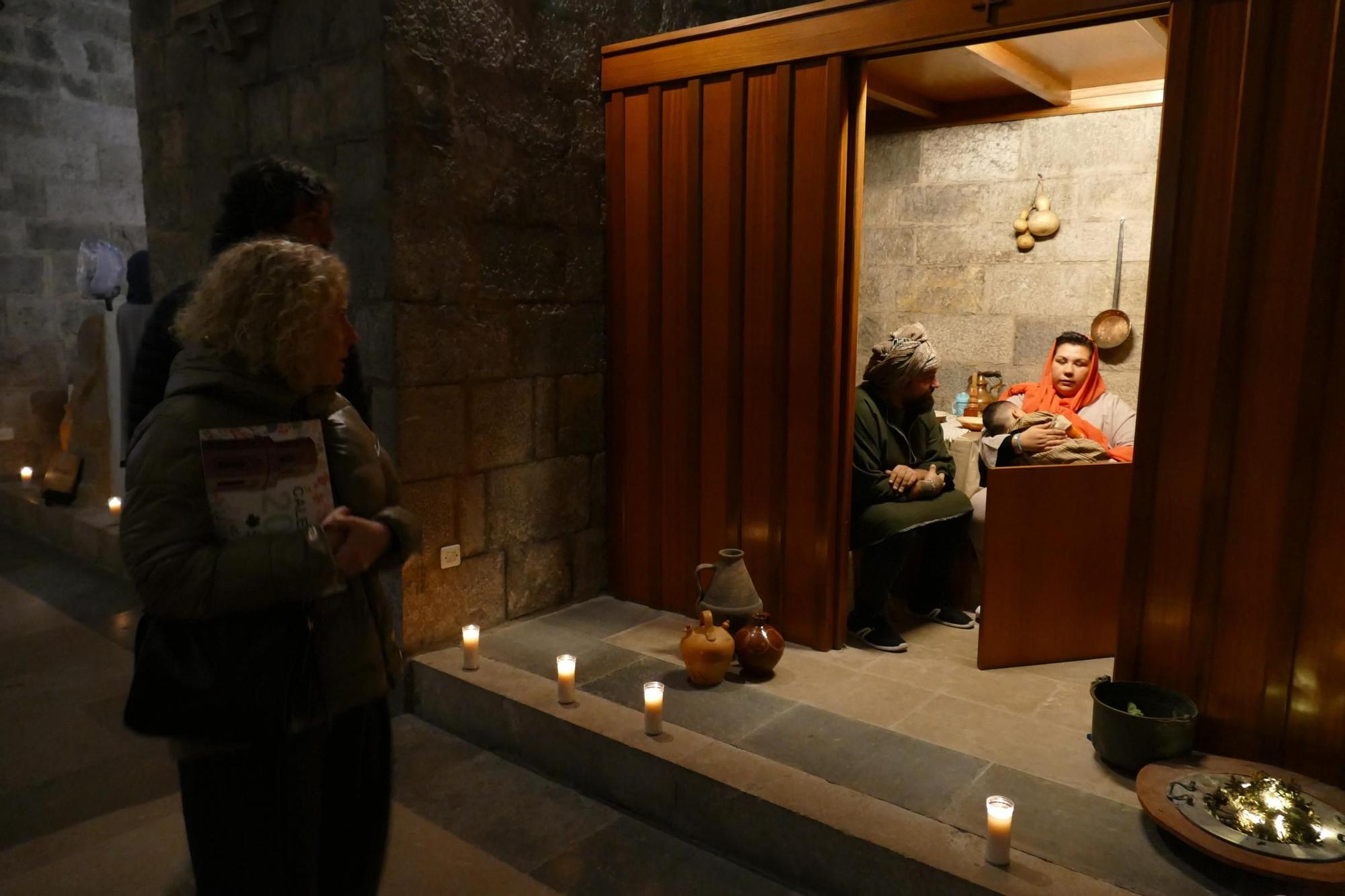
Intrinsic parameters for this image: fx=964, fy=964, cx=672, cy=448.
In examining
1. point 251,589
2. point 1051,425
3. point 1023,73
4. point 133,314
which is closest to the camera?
point 251,589

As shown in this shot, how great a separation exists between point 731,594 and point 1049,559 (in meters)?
1.10

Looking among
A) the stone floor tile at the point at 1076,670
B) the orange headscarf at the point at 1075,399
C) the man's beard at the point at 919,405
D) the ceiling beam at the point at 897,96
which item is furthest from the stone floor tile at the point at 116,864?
the ceiling beam at the point at 897,96

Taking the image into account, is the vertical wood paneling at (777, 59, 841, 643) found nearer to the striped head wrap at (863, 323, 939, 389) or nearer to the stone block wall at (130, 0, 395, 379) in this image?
the striped head wrap at (863, 323, 939, 389)

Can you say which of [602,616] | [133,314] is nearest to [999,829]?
[602,616]

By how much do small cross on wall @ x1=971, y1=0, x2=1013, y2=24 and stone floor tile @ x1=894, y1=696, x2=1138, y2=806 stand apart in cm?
206

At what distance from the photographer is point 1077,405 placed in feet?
13.4

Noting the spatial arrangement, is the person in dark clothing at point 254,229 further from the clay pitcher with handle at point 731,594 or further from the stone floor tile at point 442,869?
the clay pitcher with handle at point 731,594

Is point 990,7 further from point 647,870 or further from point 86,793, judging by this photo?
point 86,793

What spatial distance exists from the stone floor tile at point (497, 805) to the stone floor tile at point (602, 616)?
2.30 ft

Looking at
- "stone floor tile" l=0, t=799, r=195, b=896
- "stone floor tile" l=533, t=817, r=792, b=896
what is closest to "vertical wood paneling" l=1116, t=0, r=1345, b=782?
"stone floor tile" l=533, t=817, r=792, b=896

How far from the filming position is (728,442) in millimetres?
3580

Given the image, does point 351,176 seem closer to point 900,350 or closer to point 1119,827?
point 900,350

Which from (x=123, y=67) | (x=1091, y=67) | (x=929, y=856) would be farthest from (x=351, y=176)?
(x=123, y=67)

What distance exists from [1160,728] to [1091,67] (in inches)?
125
